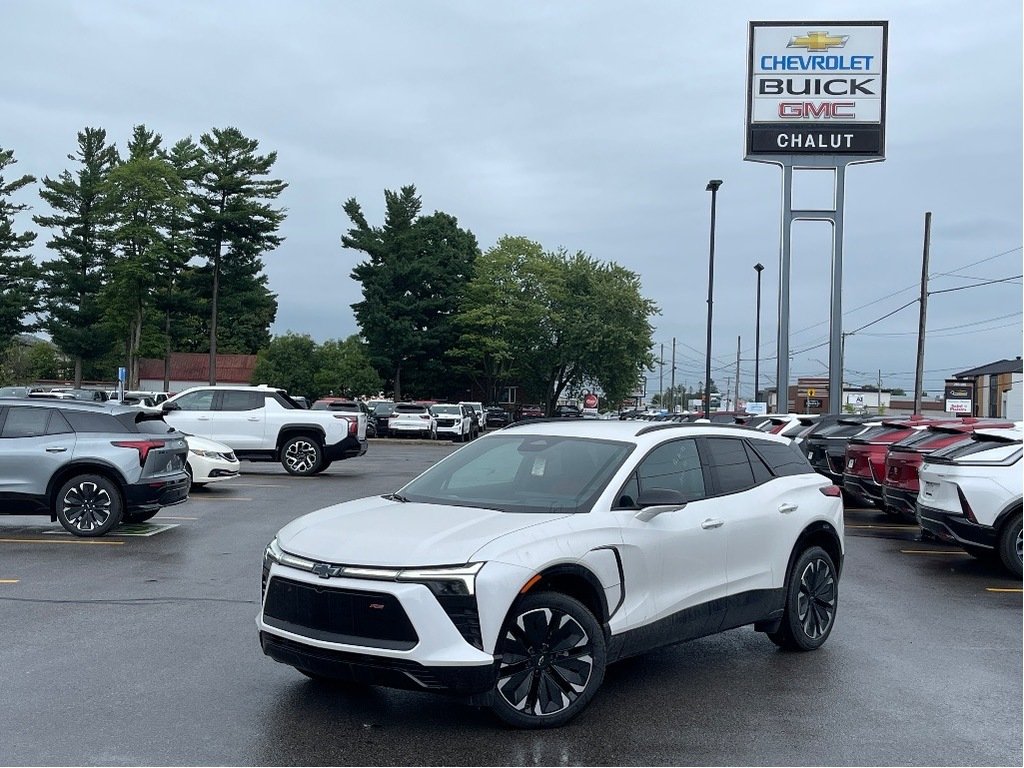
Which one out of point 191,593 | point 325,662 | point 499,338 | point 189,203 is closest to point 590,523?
point 325,662

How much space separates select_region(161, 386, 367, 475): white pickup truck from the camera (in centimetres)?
2236

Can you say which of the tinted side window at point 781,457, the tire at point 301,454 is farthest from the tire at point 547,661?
the tire at point 301,454

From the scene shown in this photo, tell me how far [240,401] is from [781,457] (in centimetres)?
Answer: 1653

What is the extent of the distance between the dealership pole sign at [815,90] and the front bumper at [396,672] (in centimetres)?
3395

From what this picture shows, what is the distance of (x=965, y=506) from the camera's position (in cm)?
1126

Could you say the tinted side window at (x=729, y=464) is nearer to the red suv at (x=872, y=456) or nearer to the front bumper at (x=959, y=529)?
the front bumper at (x=959, y=529)

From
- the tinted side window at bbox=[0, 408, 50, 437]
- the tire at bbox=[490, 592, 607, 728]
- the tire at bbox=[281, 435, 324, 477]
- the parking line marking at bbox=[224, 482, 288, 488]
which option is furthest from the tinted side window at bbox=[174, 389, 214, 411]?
the tire at bbox=[490, 592, 607, 728]

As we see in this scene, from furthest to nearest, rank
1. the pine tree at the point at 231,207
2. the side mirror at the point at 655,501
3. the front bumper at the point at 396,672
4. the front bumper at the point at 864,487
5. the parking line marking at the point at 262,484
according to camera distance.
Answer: the pine tree at the point at 231,207, the parking line marking at the point at 262,484, the front bumper at the point at 864,487, the side mirror at the point at 655,501, the front bumper at the point at 396,672

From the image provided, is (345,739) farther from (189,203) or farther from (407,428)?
(189,203)

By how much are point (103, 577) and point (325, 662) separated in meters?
5.59

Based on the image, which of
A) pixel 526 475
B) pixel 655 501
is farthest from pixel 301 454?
pixel 655 501

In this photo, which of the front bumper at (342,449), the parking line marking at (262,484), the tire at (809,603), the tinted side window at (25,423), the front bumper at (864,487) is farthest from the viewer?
the front bumper at (342,449)

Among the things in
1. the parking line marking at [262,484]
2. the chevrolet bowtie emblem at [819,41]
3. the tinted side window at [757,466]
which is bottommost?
the parking line marking at [262,484]

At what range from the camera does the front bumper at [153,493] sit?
1273 cm
